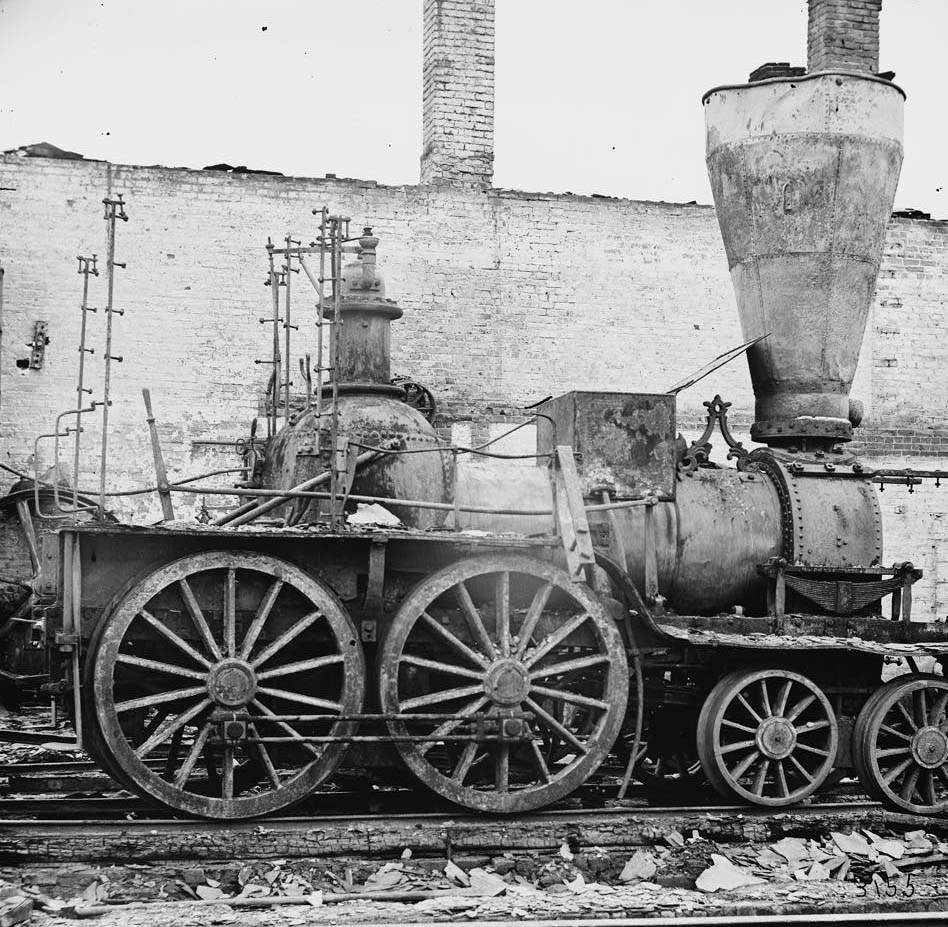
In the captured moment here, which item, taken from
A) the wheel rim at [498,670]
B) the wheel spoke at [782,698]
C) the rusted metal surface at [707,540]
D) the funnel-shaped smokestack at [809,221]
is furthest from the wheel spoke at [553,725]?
the funnel-shaped smokestack at [809,221]

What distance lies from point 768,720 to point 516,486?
2.05 m

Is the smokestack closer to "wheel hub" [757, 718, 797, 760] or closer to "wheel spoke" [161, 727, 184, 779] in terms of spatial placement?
"wheel hub" [757, 718, 797, 760]

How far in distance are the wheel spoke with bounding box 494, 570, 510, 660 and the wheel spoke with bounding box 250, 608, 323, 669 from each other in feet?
3.38

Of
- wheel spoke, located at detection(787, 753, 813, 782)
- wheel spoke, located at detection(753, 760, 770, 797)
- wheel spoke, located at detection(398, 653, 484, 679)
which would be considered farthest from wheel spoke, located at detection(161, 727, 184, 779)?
wheel spoke, located at detection(787, 753, 813, 782)

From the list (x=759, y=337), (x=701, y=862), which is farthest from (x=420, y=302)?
(x=701, y=862)

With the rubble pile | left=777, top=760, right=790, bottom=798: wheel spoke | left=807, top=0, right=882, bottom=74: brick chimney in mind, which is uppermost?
left=807, top=0, right=882, bottom=74: brick chimney

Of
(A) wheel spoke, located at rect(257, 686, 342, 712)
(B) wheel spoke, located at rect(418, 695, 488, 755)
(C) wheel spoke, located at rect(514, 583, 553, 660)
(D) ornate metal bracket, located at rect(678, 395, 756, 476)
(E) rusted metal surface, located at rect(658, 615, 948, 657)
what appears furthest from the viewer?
(D) ornate metal bracket, located at rect(678, 395, 756, 476)

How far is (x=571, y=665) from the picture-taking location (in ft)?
27.4

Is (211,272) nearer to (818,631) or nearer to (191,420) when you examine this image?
(191,420)

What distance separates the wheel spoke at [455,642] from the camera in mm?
8102

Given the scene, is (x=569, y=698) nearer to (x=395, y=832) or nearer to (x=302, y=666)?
(x=395, y=832)

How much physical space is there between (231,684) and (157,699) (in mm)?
391

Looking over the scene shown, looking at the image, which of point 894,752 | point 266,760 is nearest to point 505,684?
point 266,760

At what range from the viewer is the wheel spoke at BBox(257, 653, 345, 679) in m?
7.84
